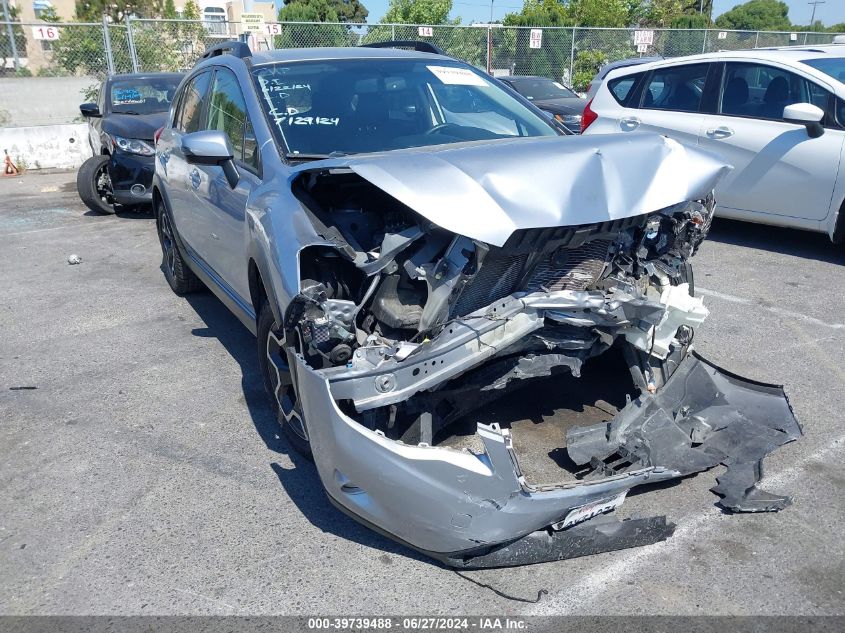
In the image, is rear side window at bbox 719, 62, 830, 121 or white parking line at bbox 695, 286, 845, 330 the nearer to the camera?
white parking line at bbox 695, 286, 845, 330

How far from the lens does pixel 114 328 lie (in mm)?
5789

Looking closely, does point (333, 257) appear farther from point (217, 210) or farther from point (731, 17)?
point (731, 17)

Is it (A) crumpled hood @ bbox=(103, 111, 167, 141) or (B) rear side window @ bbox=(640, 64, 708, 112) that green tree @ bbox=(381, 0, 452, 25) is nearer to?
(A) crumpled hood @ bbox=(103, 111, 167, 141)

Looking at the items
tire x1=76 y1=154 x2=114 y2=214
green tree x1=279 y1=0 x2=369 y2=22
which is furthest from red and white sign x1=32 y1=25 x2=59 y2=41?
green tree x1=279 y1=0 x2=369 y2=22

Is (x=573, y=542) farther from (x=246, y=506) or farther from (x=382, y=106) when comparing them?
(x=382, y=106)

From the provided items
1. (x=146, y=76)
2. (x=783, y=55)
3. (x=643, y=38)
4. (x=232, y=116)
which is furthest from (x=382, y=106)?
(x=643, y=38)

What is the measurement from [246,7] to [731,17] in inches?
2857

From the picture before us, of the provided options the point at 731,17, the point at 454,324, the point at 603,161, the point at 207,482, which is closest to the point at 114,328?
the point at 207,482

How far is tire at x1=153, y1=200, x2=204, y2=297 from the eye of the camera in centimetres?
616

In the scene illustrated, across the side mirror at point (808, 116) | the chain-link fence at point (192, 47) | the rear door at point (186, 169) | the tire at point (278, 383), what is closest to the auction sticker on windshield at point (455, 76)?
the rear door at point (186, 169)

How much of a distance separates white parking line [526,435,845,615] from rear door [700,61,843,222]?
4026mm

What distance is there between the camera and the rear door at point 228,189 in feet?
13.4

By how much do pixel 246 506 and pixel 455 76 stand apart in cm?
291

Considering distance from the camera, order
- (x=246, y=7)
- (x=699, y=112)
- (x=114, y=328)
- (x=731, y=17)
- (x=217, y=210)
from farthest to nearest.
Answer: (x=731, y=17) → (x=246, y=7) → (x=699, y=112) → (x=114, y=328) → (x=217, y=210)
